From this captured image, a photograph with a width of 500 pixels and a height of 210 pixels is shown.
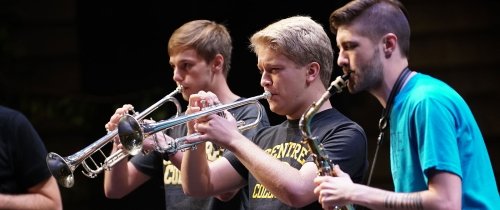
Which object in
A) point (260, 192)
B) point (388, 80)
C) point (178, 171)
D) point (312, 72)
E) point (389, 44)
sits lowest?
point (178, 171)

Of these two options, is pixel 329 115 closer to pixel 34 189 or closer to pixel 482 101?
pixel 34 189

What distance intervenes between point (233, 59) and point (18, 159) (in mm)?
1575

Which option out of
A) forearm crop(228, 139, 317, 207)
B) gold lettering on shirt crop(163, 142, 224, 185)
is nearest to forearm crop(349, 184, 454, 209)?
forearm crop(228, 139, 317, 207)

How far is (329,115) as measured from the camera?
3498 millimetres

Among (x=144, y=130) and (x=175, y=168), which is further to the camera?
(x=175, y=168)

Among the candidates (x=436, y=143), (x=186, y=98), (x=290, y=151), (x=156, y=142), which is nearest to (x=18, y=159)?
(x=156, y=142)

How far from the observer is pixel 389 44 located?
2934 mm

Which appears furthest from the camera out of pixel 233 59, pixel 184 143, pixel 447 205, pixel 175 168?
pixel 233 59

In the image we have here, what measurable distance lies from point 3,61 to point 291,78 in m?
3.49

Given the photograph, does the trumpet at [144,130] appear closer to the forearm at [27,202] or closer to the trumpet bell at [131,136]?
the trumpet bell at [131,136]

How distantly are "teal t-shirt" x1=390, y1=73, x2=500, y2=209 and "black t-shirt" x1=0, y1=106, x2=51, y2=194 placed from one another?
→ 1.82m

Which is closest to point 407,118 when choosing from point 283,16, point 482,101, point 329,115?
point 329,115

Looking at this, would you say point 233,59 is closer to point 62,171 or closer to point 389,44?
point 62,171

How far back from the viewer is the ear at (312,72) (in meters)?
3.55
